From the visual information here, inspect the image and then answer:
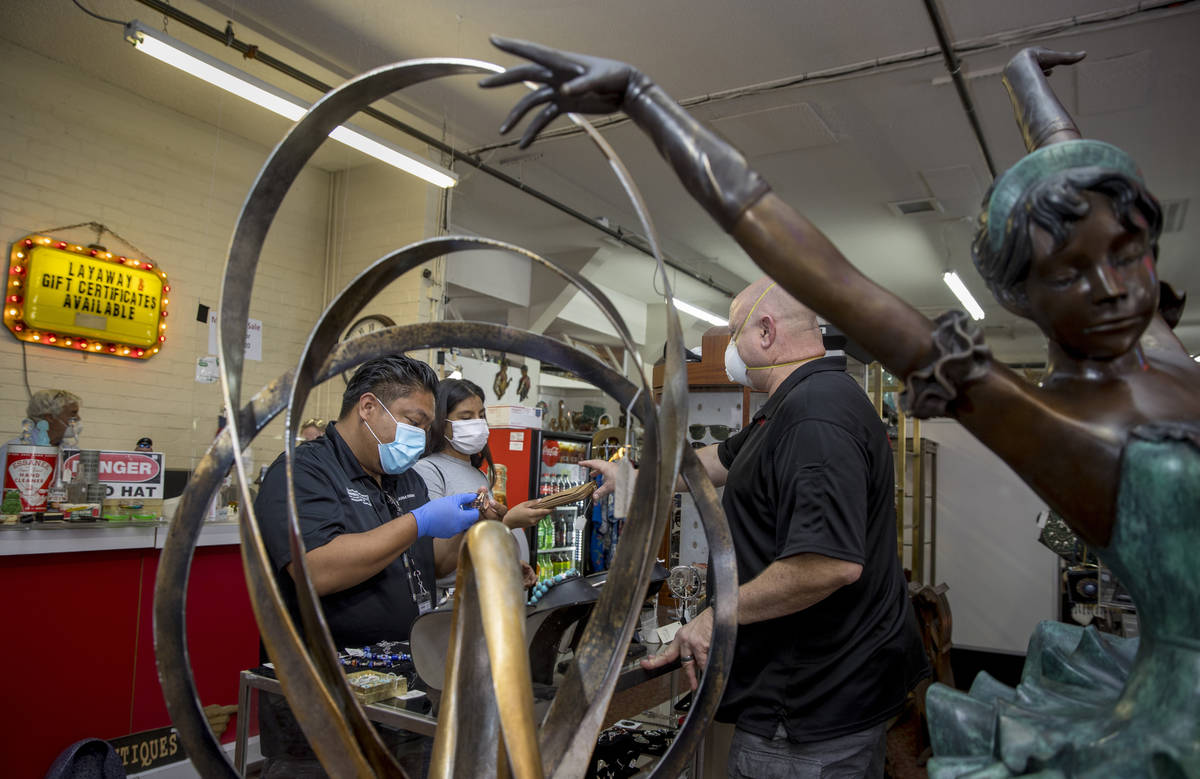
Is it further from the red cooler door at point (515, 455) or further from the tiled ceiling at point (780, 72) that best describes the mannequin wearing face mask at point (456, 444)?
the tiled ceiling at point (780, 72)

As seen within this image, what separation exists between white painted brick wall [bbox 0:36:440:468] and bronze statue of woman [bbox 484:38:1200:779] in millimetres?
6443

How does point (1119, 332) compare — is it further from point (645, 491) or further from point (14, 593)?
point (14, 593)

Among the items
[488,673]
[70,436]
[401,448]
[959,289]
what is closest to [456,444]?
[401,448]

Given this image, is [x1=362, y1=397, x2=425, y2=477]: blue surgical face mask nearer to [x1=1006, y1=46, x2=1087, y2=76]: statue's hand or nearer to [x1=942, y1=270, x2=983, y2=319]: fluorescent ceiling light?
[x1=1006, y1=46, x2=1087, y2=76]: statue's hand

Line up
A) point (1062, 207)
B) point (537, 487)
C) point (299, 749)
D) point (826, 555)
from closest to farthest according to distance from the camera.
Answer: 1. point (1062, 207)
2. point (826, 555)
3. point (299, 749)
4. point (537, 487)

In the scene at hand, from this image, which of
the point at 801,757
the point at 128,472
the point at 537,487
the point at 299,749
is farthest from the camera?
the point at 537,487

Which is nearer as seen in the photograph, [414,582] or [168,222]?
[414,582]

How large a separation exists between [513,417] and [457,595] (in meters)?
5.69

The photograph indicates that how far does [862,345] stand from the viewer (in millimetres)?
777

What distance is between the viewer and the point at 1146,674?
0.74 meters

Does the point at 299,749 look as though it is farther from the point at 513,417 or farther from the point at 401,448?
the point at 513,417

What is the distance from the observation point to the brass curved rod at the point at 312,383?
31.0 inches

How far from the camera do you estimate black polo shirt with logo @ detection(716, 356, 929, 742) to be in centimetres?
177

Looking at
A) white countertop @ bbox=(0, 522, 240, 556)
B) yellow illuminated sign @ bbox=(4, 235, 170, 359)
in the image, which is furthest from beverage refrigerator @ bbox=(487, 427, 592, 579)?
yellow illuminated sign @ bbox=(4, 235, 170, 359)
